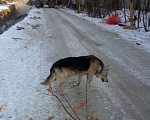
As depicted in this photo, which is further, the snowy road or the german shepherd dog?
the german shepherd dog

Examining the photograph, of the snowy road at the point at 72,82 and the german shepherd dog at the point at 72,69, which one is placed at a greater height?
the german shepherd dog at the point at 72,69

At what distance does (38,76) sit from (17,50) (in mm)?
3014

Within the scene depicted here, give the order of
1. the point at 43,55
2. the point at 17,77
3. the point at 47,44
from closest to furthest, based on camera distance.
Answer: the point at 17,77, the point at 43,55, the point at 47,44

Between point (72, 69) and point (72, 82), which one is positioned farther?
point (72, 82)

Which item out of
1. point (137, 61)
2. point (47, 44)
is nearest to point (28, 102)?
point (137, 61)

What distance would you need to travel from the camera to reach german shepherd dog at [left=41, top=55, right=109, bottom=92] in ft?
13.3

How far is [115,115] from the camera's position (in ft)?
12.3

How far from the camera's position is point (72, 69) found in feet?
13.5

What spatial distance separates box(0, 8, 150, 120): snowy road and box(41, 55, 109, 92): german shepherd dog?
442mm

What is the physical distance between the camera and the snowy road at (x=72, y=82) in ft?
12.6

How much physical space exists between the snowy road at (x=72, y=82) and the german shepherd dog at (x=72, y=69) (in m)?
0.44

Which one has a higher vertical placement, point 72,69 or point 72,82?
point 72,69

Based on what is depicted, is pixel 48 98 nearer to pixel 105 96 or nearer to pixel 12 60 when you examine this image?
pixel 105 96

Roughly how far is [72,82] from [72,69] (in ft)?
3.75
